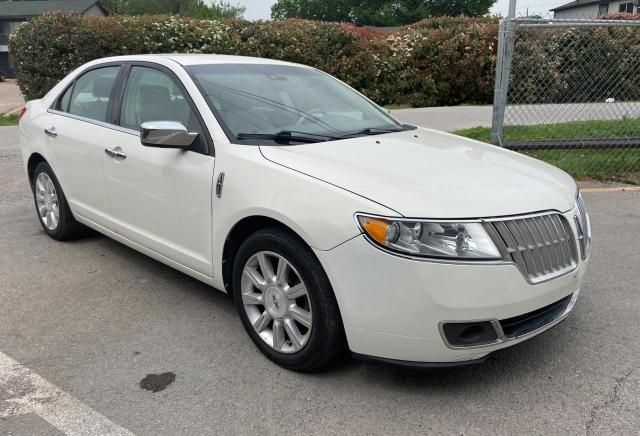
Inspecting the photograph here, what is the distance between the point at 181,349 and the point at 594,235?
12.7ft

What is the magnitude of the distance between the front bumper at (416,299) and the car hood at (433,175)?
26cm

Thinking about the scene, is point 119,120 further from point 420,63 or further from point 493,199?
point 420,63

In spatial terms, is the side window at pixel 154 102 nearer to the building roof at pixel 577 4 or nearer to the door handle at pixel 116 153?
the door handle at pixel 116 153

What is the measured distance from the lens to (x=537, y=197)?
2906 mm

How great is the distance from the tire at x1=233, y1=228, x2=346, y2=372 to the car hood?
400 mm

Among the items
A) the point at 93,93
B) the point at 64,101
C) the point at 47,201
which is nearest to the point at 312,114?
the point at 93,93

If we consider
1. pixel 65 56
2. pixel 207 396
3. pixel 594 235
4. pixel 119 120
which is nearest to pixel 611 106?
pixel 594 235

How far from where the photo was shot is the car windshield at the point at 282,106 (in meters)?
3.49

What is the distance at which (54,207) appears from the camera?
5.10 m

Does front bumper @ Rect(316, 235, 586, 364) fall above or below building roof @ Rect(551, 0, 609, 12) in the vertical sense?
below

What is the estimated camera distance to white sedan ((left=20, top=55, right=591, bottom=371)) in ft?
8.45

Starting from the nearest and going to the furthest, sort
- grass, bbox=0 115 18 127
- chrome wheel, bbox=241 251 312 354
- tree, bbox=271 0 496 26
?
chrome wheel, bbox=241 251 312 354 → grass, bbox=0 115 18 127 → tree, bbox=271 0 496 26

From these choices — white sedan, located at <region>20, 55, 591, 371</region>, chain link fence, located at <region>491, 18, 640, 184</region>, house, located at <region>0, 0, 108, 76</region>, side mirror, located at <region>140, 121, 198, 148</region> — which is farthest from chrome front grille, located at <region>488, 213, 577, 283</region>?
house, located at <region>0, 0, 108, 76</region>

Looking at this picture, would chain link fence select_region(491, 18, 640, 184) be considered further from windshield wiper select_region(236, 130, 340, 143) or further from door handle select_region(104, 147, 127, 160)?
door handle select_region(104, 147, 127, 160)
